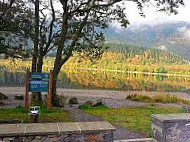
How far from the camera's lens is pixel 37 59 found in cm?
1502

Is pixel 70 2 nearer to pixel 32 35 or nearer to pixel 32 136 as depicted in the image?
pixel 32 35

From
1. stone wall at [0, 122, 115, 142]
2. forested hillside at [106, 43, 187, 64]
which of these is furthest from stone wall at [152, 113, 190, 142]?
forested hillside at [106, 43, 187, 64]

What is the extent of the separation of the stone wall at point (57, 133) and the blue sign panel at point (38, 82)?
6.48 meters

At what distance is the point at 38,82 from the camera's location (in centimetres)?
1169

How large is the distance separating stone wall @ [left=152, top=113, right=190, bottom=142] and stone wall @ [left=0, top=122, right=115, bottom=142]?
1541 mm

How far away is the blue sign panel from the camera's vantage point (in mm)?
11508

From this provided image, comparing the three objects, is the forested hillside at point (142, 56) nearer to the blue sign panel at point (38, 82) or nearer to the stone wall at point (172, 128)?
the blue sign panel at point (38, 82)

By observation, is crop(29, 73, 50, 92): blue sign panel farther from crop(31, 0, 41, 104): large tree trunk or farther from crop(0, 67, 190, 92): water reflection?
crop(0, 67, 190, 92): water reflection

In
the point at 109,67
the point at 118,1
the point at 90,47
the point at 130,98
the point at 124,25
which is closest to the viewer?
the point at 118,1

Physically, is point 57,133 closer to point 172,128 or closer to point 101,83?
point 172,128

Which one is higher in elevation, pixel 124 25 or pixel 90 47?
pixel 124 25

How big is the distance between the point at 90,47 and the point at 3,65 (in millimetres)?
64870

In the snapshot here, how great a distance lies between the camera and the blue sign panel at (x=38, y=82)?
453 inches

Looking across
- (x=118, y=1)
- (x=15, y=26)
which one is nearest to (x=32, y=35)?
(x=15, y=26)
